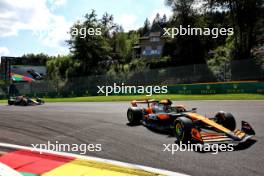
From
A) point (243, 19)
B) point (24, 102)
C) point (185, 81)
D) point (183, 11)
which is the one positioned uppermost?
point (183, 11)

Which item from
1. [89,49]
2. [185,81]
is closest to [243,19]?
[185,81]

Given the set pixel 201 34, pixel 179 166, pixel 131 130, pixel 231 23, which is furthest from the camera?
pixel 201 34

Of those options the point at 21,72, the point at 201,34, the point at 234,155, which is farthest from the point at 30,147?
the point at 21,72

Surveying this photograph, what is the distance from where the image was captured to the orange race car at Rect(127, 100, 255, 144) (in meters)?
6.84

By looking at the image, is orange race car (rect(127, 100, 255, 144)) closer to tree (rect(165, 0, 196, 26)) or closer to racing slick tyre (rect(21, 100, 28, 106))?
racing slick tyre (rect(21, 100, 28, 106))

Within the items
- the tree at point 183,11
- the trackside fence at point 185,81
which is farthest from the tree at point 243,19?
the trackside fence at point 185,81

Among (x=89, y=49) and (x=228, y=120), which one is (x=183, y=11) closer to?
(x=89, y=49)

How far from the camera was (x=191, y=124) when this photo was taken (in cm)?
720

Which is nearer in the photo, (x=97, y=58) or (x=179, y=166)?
(x=179, y=166)

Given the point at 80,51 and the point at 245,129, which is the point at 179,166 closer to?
the point at 245,129

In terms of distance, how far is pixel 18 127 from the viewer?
10648 millimetres

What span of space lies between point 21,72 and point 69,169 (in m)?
79.5

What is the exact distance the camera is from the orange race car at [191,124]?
22.4 feet

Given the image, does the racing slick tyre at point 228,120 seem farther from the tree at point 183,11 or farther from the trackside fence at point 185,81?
the tree at point 183,11
